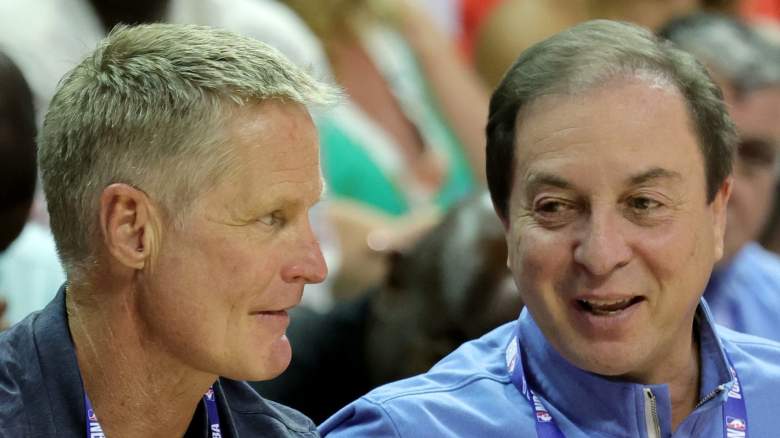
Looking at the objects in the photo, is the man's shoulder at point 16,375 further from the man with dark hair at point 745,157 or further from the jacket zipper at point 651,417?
the man with dark hair at point 745,157

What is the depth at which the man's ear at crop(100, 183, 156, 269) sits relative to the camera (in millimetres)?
2846

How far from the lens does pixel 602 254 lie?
3.20m

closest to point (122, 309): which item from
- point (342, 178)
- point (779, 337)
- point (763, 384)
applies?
point (763, 384)

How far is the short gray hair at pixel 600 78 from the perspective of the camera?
3334 millimetres

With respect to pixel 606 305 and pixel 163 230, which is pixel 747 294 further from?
pixel 163 230

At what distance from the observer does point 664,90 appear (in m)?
3.33

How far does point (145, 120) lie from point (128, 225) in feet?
0.62

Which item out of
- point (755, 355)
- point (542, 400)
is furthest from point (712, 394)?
point (542, 400)

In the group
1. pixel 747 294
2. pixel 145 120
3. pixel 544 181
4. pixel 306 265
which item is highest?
pixel 145 120

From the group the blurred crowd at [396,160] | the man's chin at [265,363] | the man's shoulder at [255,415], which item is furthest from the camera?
the blurred crowd at [396,160]

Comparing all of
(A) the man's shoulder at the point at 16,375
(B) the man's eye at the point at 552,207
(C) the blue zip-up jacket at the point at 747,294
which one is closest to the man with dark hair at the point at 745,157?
(C) the blue zip-up jacket at the point at 747,294

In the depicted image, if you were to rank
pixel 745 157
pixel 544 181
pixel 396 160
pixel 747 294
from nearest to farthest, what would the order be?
pixel 544 181
pixel 747 294
pixel 745 157
pixel 396 160

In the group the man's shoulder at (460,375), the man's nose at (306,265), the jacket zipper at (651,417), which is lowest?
the jacket zipper at (651,417)

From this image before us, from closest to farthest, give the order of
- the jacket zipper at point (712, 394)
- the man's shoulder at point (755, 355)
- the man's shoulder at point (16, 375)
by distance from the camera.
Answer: the man's shoulder at point (16, 375), the jacket zipper at point (712, 394), the man's shoulder at point (755, 355)
